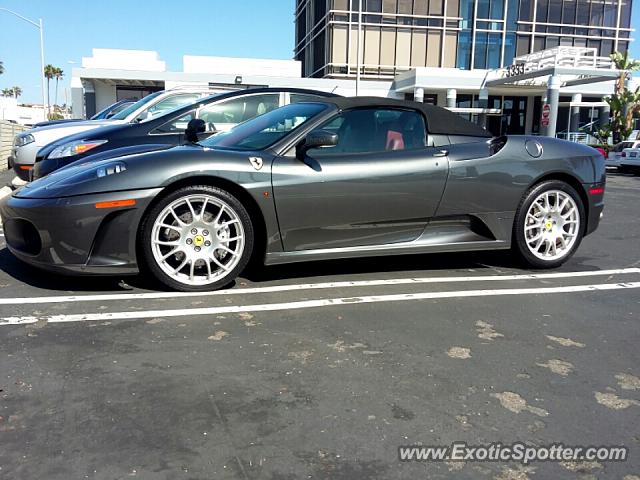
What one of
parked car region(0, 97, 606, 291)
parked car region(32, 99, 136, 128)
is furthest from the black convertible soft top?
parked car region(32, 99, 136, 128)

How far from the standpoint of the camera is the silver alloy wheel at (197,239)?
12.9 ft

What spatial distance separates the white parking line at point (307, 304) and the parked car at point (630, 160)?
1835cm

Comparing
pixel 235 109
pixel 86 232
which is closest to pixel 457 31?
pixel 235 109

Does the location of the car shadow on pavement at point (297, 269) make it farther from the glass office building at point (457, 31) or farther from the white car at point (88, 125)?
the glass office building at point (457, 31)

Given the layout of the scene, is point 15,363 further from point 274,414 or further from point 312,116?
point 312,116

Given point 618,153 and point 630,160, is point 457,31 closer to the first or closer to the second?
point 618,153

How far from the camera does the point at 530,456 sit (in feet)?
7.04

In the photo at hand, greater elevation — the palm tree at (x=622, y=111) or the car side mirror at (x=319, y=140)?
the palm tree at (x=622, y=111)

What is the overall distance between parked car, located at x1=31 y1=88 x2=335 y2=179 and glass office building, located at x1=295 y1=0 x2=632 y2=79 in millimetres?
41734

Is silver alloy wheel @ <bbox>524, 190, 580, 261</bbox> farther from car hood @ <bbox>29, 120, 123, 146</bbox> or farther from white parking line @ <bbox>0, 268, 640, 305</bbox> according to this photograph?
car hood @ <bbox>29, 120, 123, 146</bbox>

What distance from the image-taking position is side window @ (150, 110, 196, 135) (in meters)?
6.51

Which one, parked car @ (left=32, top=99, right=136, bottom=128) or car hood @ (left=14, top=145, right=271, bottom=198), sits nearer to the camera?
car hood @ (left=14, top=145, right=271, bottom=198)

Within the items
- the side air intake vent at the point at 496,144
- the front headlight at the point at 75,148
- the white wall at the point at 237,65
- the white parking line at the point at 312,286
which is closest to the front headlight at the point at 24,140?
the front headlight at the point at 75,148

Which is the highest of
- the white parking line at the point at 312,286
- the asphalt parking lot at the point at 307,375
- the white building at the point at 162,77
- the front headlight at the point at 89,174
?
the white building at the point at 162,77
